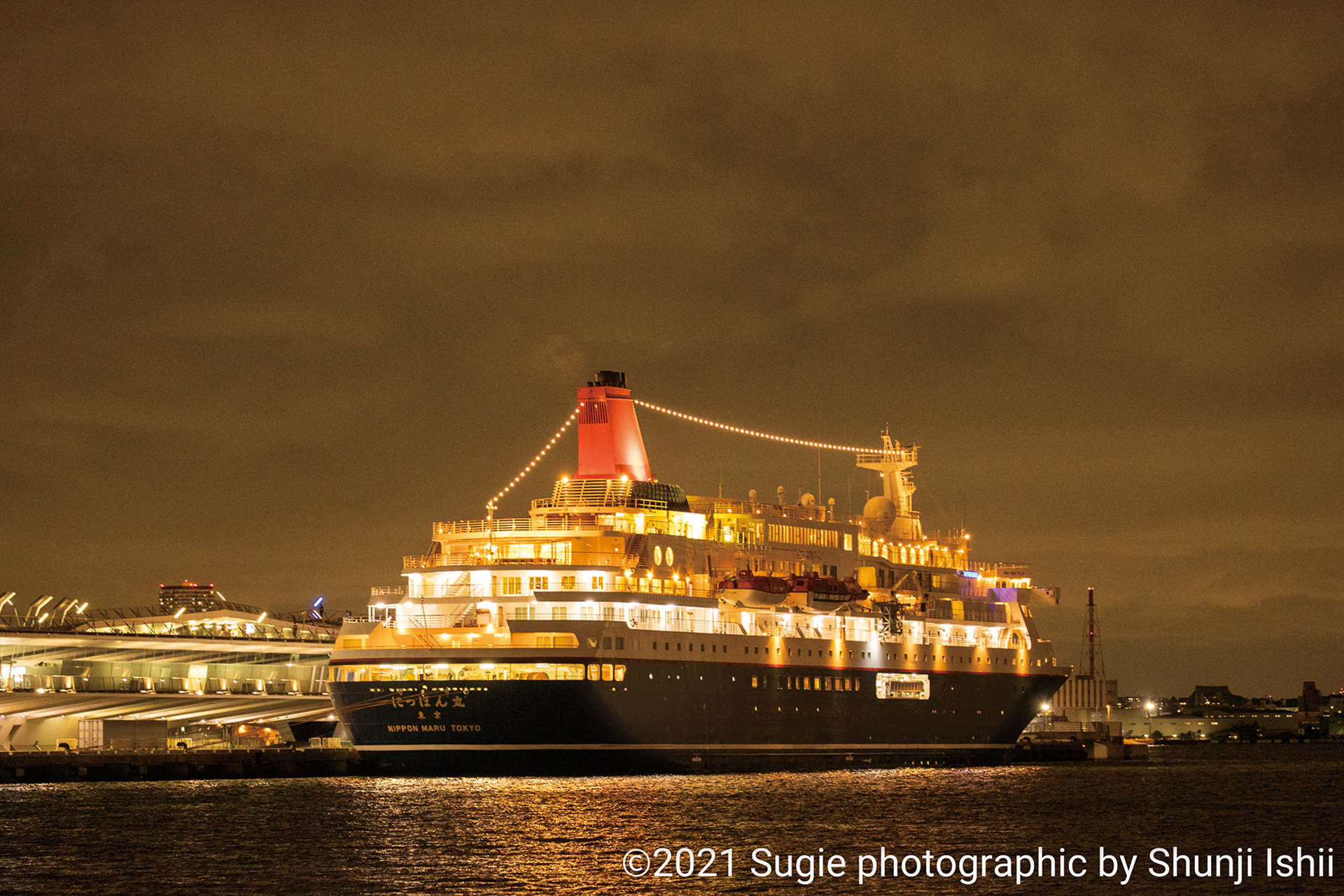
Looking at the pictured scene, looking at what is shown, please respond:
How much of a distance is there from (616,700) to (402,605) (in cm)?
837

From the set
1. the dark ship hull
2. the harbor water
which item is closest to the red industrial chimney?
the dark ship hull

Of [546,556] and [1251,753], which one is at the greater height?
[546,556]

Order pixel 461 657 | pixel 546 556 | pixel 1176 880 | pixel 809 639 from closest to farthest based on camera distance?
pixel 1176 880 → pixel 461 657 → pixel 546 556 → pixel 809 639

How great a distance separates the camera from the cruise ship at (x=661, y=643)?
6112 cm

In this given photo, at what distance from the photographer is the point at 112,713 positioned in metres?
80.4

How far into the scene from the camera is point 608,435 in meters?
71.4

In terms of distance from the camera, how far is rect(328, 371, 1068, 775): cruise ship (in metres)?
61.1

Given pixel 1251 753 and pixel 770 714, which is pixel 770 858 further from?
pixel 1251 753

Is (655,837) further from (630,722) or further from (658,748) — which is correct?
(658,748)

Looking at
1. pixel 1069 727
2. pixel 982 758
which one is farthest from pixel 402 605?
pixel 1069 727

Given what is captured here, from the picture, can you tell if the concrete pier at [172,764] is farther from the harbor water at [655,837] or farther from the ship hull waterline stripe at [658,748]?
the ship hull waterline stripe at [658,748]

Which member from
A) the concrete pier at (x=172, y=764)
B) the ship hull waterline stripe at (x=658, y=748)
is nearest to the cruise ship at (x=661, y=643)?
the ship hull waterline stripe at (x=658, y=748)

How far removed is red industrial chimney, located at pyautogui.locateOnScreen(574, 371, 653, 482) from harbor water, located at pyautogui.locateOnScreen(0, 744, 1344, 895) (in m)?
12.8

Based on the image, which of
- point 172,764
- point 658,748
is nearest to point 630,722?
point 658,748
